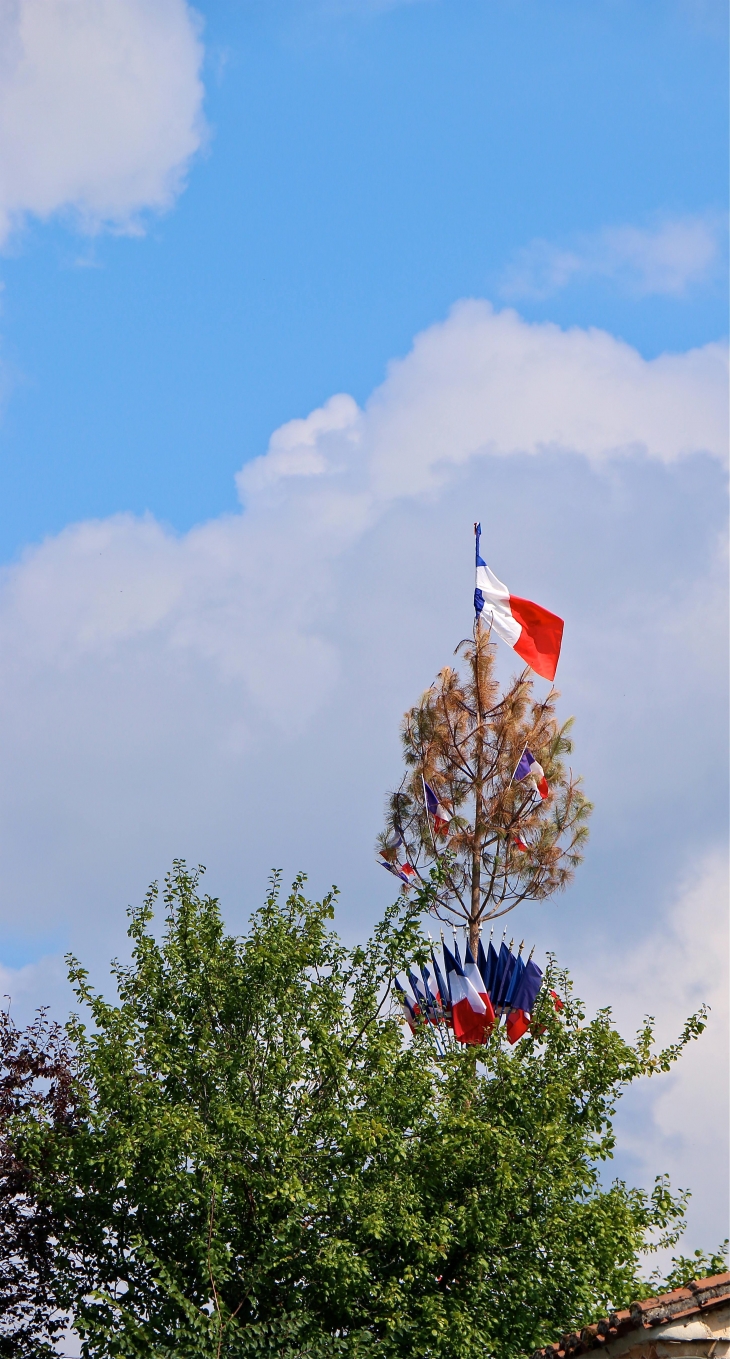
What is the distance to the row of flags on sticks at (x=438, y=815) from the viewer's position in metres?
23.2

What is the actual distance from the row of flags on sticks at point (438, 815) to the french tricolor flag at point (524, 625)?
75.6 inches

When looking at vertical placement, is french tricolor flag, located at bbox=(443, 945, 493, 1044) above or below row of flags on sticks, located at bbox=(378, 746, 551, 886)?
below

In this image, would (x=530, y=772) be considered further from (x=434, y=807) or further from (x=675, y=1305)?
(x=675, y=1305)

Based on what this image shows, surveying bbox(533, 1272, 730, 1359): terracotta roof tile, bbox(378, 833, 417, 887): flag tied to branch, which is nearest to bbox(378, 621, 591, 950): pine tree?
bbox(378, 833, 417, 887): flag tied to branch

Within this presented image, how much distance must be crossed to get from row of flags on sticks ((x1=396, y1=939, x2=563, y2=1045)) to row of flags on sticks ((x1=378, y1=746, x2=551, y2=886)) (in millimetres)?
1841

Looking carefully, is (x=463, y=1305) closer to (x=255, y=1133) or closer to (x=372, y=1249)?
(x=372, y=1249)

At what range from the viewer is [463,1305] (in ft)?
48.3

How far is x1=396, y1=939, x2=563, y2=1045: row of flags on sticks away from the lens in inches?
842

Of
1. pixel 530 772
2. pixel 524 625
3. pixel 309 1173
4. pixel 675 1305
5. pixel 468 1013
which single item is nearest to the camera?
pixel 675 1305

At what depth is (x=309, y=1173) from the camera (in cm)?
1523

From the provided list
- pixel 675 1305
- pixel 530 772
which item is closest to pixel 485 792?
pixel 530 772

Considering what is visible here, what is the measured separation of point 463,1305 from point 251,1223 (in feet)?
8.11

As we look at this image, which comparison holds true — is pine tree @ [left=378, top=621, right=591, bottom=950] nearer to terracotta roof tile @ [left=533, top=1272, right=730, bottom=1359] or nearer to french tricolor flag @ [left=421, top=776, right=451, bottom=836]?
french tricolor flag @ [left=421, top=776, right=451, bottom=836]

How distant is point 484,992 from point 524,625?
22.0 feet
